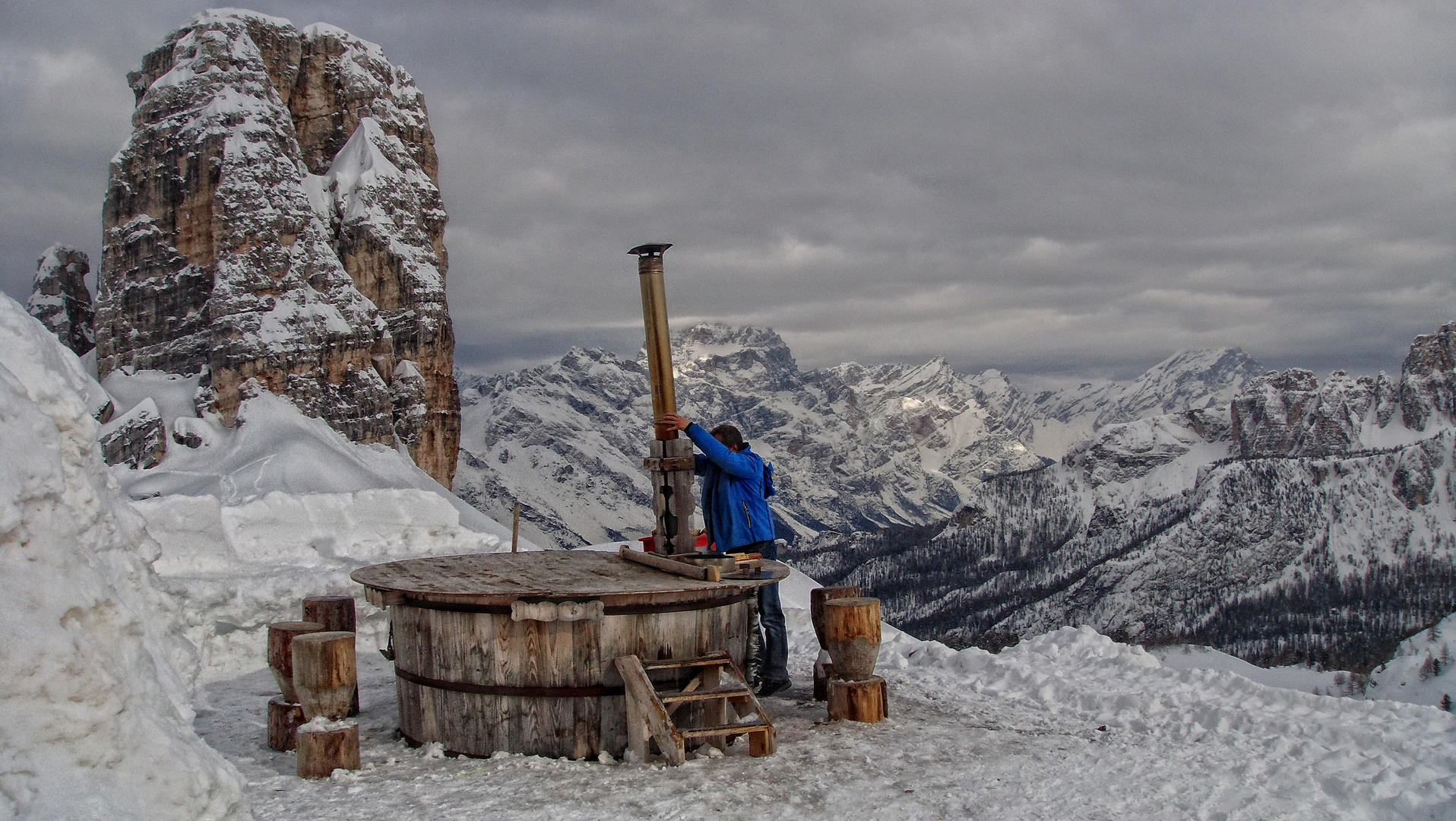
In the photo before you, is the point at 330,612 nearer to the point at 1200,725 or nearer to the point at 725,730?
the point at 725,730

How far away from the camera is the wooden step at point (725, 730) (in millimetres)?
8367

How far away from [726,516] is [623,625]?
2.94m

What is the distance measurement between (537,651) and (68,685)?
394 cm

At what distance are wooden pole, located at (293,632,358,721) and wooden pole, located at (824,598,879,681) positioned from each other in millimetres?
4337

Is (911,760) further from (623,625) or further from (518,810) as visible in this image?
(518,810)

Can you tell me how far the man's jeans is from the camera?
1160 centimetres

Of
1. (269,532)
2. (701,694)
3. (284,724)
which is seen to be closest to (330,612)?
(284,724)

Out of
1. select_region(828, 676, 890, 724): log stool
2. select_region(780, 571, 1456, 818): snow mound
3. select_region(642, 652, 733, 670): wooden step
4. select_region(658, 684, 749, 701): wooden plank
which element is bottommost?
select_region(780, 571, 1456, 818): snow mound

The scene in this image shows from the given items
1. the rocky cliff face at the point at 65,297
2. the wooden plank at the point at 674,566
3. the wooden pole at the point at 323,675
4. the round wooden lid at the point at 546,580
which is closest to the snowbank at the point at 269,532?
the round wooden lid at the point at 546,580

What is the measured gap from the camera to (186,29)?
4716cm

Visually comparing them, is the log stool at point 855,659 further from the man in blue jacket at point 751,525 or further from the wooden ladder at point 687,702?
the man in blue jacket at point 751,525

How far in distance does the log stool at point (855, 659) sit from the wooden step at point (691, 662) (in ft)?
4.03

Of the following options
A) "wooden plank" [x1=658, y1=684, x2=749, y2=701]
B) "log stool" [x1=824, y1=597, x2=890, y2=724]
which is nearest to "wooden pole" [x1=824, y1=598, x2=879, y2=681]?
"log stool" [x1=824, y1=597, x2=890, y2=724]

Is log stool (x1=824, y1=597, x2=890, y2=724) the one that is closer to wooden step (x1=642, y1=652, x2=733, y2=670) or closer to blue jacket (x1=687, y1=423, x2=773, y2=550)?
wooden step (x1=642, y1=652, x2=733, y2=670)
